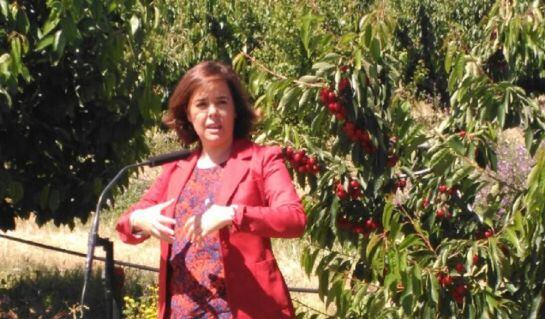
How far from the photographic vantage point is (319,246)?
13.8 ft

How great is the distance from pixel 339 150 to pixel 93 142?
274 centimetres

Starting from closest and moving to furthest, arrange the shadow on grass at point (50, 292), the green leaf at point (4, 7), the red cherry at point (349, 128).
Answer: the red cherry at point (349, 128), the green leaf at point (4, 7), the shadow on grass at point (50, 292)

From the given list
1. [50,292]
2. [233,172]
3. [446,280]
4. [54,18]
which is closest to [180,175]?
[233,172]

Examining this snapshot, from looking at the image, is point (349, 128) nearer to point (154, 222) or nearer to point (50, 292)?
point (154, 222)

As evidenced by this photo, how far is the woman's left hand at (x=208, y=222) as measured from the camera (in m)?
2.84

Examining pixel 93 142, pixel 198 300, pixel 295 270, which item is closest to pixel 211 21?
pixel 295 270

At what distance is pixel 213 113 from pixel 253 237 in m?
0.38

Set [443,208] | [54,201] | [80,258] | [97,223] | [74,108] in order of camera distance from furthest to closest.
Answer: [80,258] < [74,108] < [54,201] < [443,208] < [97,223]

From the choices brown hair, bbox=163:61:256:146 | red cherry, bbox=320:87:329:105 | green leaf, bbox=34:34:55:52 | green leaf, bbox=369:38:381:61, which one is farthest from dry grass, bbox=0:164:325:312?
brown hair, bbox=163:61:256:146

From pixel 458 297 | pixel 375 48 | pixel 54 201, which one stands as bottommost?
pixel 458 297

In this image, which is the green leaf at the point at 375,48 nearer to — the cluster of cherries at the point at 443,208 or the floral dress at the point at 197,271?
the cluster of cherries at the point at 443,208

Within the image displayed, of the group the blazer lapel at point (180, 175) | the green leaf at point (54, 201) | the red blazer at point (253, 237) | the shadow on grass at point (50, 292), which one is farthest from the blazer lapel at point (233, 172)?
the shadow on grass at point (50, 292)

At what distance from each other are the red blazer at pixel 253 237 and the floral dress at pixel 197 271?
3 centimetres

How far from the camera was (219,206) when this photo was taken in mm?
2938
